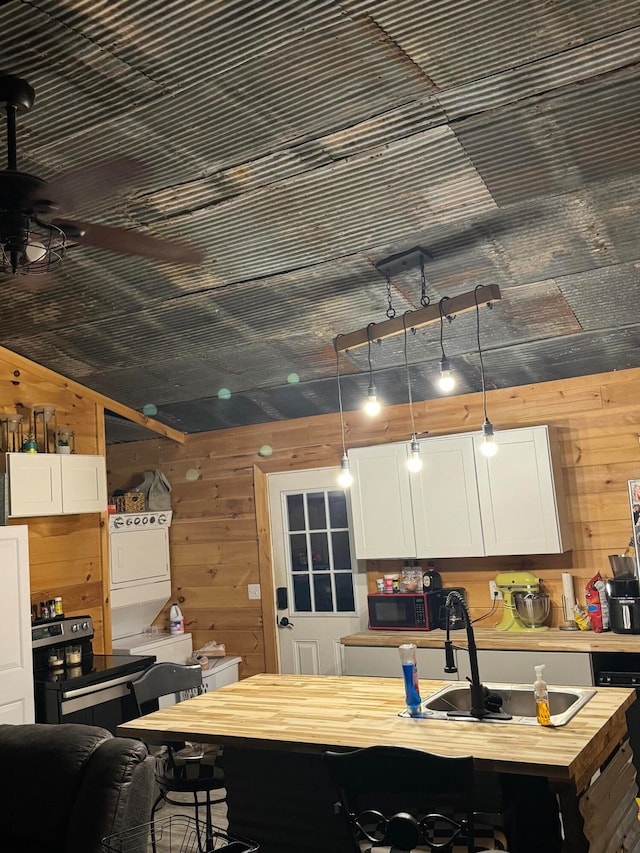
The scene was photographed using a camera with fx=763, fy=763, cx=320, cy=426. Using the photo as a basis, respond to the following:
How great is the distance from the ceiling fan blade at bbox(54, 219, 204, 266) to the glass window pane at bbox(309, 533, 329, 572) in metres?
3.25

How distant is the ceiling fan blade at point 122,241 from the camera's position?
2338 millimetres

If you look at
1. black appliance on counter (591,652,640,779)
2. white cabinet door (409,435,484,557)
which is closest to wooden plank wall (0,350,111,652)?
white cabinet door (409,435,484,557)

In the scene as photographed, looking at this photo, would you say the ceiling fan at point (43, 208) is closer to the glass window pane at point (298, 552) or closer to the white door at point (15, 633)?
the white door at point (15, 633)

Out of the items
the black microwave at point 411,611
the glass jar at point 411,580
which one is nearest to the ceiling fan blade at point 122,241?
the black microwave at point 411,611

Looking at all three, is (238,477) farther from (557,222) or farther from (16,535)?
(557,222)

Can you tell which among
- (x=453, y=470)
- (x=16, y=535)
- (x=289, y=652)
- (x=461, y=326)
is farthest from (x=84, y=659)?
(x=461, y=326)

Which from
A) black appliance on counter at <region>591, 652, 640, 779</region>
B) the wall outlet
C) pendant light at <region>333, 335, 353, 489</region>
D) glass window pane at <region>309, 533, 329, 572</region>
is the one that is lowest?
black appliance on counter at <region>591, 652, 640, 779</region>

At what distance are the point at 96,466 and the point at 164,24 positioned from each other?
3.18 metres

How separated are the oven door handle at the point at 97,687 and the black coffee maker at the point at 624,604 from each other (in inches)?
106

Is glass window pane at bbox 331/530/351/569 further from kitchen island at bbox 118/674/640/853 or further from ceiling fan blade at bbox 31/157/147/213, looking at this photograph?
ceiling fan blade at bbox 31/157/147/213

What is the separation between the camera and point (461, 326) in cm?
424

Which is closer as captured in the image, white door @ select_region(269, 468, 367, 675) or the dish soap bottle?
the dish soap bottle

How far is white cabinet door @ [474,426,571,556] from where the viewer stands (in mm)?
4434

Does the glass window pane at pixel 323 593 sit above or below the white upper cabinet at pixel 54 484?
below
